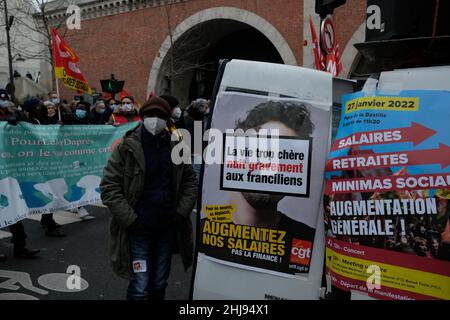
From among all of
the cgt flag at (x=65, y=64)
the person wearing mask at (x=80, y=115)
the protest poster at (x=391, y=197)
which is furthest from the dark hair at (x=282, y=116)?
the cgt flag at (x=65, y=64)

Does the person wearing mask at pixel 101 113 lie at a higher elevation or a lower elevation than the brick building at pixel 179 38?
lower

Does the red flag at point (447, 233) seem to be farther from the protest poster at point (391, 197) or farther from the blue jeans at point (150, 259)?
the blue jeans at point (150, 259)

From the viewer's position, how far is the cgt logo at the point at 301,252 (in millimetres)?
2416

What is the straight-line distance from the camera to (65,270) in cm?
524

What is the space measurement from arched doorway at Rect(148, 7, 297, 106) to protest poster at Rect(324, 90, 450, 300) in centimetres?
1842

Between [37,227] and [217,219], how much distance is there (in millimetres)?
5569

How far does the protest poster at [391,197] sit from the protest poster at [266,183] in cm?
14

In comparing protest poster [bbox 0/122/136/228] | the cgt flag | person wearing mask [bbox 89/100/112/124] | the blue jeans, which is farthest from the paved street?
person wearing mask [bbox 89/100/112/124]

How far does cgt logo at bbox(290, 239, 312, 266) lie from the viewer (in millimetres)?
2416

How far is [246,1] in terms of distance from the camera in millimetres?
20750

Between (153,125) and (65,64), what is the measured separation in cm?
694

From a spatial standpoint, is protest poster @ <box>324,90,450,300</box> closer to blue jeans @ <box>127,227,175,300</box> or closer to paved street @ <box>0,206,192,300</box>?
blue jeans @ <box>127,227,175,300</box>

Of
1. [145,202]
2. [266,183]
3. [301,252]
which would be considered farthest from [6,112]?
[301,252]

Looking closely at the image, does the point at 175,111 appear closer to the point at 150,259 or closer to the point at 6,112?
the point at 6,112
